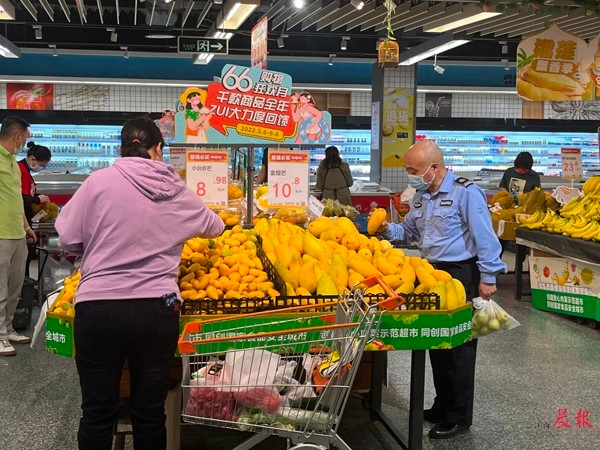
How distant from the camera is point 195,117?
16.2 ft

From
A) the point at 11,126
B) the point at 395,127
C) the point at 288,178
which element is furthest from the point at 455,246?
the point at 395,127

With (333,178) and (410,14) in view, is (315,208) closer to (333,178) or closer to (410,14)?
(410,14)

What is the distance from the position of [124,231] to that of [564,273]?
17.8 ft

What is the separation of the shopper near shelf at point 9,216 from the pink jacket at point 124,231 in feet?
10.1

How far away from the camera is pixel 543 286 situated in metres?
7.64

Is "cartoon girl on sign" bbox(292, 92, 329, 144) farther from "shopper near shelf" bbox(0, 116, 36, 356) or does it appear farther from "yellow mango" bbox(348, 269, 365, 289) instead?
"shopper near shelf" bbox(0, 116, 36, 356)

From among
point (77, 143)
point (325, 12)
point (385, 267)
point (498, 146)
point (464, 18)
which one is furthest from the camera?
point (498, 146)

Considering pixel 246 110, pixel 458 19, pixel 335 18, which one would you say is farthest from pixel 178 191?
pixel 335 18

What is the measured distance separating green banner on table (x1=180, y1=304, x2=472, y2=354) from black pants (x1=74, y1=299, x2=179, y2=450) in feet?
0.51

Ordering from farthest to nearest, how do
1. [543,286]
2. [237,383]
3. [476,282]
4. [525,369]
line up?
[543,286], [525,369], [476,282], [237,383]

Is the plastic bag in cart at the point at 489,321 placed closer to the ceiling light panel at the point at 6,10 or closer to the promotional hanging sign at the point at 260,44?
the promotional hanging sign at the point at 260,44

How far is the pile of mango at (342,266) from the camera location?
141 inches

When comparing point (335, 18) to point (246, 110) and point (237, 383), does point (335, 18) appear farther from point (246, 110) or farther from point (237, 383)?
point (237, 383)

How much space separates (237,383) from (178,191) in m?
0.82
